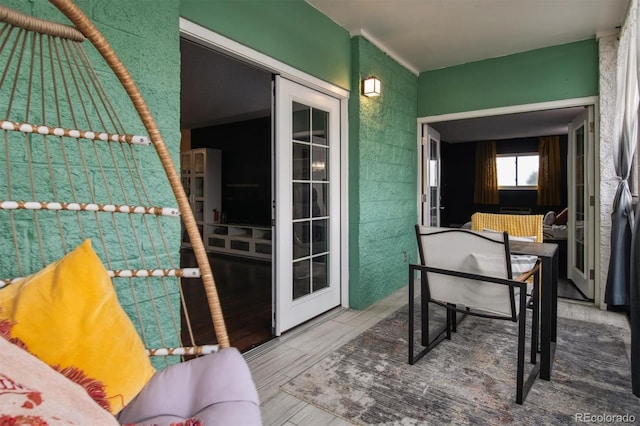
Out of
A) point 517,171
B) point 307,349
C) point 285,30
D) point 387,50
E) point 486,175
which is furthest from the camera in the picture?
point 486,175

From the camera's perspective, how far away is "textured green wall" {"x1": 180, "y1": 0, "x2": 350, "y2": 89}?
208cm

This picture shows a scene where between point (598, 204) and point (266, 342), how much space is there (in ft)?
11.0

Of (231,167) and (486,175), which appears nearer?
(231,167)

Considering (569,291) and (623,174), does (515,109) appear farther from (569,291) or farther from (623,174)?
(569,291)

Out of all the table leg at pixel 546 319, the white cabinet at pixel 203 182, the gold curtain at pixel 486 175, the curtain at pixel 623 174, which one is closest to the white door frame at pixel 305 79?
the table leg at pixel 546 319

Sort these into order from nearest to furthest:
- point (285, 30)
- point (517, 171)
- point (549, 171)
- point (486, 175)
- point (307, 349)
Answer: point (307, 349)
point (285, 30)
point (549, 171)
point (517, 171)
point (486, 175)

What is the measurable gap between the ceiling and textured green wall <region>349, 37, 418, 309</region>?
0.86ft

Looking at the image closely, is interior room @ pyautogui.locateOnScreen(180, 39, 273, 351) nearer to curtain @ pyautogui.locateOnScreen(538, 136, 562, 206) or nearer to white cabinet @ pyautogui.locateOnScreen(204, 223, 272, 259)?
white cabinet @ pyautogui.locateOnScreen(204, 223, 272, 259)

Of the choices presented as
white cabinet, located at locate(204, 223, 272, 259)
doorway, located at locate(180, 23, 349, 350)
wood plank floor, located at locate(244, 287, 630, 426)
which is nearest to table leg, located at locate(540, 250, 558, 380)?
wood plank floor, located at locate(244, 287, 630, 426)

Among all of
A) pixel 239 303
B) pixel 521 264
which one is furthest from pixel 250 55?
pixel 239 303

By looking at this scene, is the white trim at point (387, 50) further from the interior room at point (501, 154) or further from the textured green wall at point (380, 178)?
the interior room at point (501, 154)

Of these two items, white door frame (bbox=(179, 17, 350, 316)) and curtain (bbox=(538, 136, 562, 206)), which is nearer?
white door frame (bbox=(179, 17, 350, 316))

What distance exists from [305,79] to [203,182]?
4.46 meters

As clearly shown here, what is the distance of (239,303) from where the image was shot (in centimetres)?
357
